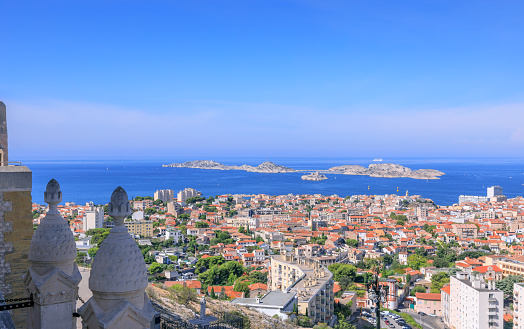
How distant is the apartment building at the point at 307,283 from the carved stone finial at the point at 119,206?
12545 millimetres

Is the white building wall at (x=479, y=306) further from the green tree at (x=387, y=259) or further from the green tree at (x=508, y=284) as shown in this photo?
the green tree at (x=387, y=259)

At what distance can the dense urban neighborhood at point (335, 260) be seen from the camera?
1498 cm

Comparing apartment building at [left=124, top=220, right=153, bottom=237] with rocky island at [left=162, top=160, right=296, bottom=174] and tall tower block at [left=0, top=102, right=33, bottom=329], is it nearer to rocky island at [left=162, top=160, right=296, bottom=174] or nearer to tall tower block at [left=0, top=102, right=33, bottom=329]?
tall tower block at [left=0, top=102, right=33, bottom=329]

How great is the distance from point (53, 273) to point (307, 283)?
579 inches

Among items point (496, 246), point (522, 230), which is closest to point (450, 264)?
point (496, 246)

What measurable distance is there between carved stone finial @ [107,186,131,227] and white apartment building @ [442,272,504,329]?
16088 millimetres

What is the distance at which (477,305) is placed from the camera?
15000mm

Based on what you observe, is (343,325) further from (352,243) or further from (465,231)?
(465,231)

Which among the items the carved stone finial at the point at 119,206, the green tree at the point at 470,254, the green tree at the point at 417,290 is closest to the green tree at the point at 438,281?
the green tree at the point at 417,290

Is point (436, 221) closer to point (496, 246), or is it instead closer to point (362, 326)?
point (496, 246)

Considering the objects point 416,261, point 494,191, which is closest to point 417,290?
point 416,261

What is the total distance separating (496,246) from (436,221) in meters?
10.4

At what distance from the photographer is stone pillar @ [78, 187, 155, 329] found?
60.9 inches

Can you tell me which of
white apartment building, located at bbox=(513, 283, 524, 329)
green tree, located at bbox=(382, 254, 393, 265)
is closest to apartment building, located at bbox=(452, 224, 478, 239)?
green tree, located at bbox=(382, 254, 393, 265)
